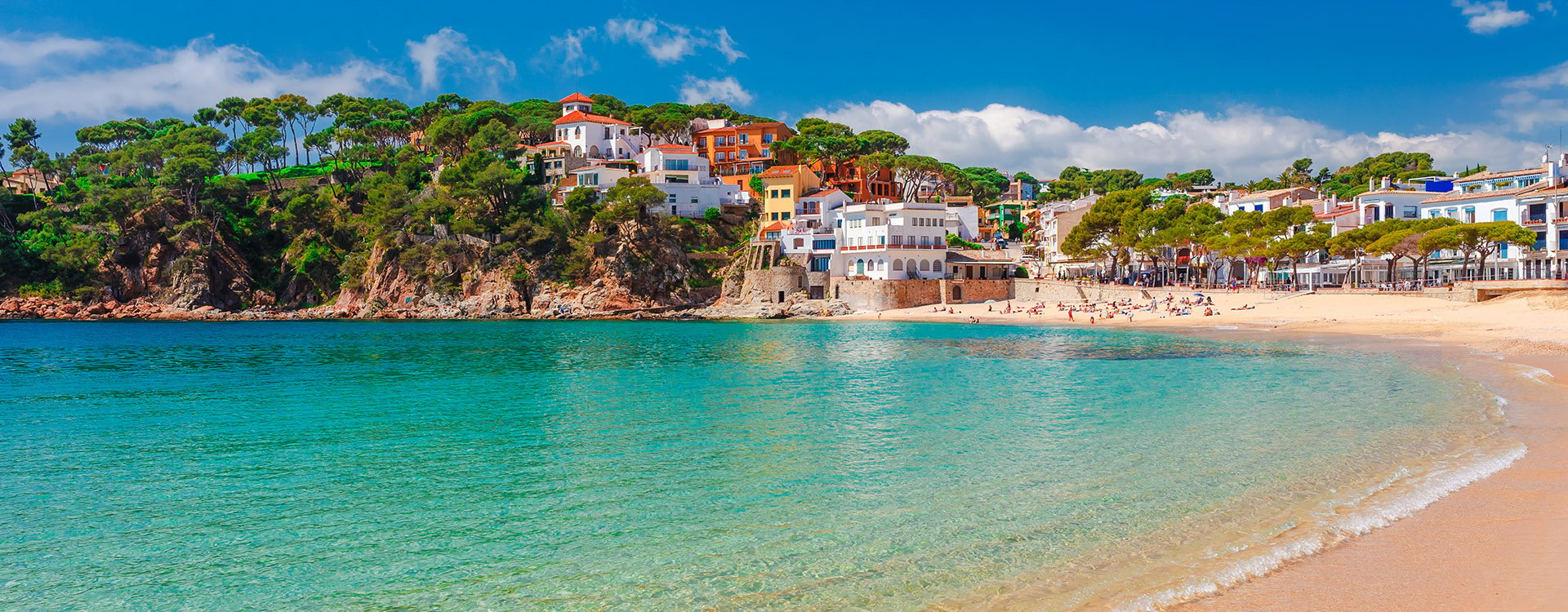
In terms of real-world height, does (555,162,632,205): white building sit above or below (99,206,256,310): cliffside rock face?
above

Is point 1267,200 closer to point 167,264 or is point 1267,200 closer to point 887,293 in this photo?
point 887,293

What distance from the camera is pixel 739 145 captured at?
95375mm

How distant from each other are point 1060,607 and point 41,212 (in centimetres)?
9836

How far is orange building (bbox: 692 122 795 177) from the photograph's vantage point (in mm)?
93000

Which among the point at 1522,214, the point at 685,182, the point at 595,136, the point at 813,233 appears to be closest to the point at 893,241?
the point at 813,233

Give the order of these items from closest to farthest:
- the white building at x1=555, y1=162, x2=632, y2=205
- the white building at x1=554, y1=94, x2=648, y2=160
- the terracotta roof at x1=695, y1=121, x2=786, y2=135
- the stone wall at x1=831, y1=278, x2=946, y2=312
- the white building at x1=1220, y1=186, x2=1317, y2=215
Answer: the stone wall at x1=831, y1=278, x2=946, y2=312
the white building at x1=1220, y1=186, x2=1317, y2=215
the white building at x1=555, y1=162, x2=632, y2=205
the white building at x1=554, y1=94, x2=648, y2=160
the terracotta roof at x1=695, y1=121, x2=786, y2=135

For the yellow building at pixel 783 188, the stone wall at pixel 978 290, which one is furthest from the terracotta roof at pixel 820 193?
the stone wall at pixel 978 290

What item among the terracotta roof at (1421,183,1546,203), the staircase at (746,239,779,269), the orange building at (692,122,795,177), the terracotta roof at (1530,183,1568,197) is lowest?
the staircase at (746,239,779,269)

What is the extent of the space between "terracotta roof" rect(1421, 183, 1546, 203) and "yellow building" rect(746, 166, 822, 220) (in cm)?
4680

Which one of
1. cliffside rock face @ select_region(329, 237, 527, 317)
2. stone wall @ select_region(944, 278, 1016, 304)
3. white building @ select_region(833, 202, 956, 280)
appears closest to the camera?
stone wall @ select_region(944, 278, 1016, 304)

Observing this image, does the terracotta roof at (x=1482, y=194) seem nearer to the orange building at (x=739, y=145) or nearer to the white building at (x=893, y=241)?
the white building at (x=893, y=241)

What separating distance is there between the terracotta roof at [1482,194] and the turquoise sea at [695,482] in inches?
1443

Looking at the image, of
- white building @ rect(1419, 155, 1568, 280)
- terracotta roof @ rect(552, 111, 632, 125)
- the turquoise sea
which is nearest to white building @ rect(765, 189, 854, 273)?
terracotta roof @ rect(552, 111, 632, 125)

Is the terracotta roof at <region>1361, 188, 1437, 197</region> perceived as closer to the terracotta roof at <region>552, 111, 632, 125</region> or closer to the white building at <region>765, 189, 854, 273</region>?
the white building at <region>765, 189, 854, 273</region>
